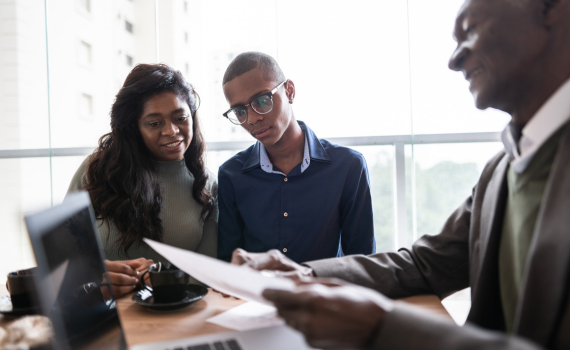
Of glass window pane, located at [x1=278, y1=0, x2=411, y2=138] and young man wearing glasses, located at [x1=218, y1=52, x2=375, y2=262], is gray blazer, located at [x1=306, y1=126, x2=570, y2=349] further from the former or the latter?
glass window pane, located at [x1=278, y1=0, x2=411, y2=138]

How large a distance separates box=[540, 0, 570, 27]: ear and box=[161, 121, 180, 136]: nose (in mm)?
1559

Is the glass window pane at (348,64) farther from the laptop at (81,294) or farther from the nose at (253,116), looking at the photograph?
the laptop at (81,294)

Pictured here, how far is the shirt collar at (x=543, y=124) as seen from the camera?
75 cm

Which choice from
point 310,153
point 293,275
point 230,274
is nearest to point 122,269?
point 293,275

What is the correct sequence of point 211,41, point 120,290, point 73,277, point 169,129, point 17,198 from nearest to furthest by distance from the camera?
point 73,277
point 120,290
point 169,129
point 211,41
point 17,198

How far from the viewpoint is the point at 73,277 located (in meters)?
0.79

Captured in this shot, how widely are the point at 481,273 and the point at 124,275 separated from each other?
97cm

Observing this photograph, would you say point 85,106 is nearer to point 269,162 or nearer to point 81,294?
point 269,162

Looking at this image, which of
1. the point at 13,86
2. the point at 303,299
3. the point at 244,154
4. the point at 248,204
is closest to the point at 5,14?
the point at 13,86

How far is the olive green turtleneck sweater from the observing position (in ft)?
5.96

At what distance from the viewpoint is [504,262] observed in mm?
891

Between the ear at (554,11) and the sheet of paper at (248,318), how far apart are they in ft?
2.72

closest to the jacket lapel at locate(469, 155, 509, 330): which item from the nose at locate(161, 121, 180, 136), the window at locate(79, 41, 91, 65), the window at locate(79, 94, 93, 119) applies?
the nose at locate(161, 121, 180, 136)

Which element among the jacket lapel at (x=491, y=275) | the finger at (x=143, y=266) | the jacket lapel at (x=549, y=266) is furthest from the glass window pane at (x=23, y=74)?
the jacket lapel at (x=549, y=266)
